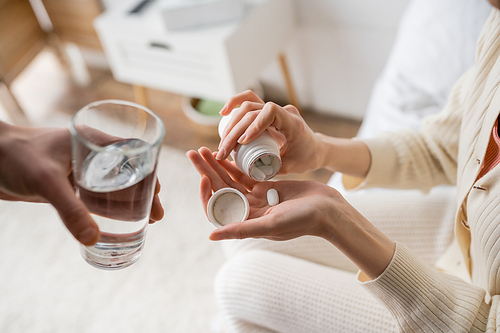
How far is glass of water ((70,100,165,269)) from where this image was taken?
0.50 meters

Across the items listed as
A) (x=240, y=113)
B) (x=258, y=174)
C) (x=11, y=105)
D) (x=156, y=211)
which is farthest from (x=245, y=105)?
(x=11, y=105)

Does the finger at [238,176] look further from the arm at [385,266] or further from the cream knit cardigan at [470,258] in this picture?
the cream knit cardigan at [470,258]

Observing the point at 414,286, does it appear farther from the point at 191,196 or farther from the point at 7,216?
the point at 7,216

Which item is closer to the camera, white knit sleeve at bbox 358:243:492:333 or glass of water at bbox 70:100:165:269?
glass of water at bbox 70:100:165:269

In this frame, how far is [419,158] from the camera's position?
1022 mm

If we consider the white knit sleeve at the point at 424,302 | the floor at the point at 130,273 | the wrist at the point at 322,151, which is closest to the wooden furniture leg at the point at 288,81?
the floor at the point at 130,273

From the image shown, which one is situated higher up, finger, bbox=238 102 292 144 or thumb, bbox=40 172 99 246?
thumb, bbox=40 172 99 246

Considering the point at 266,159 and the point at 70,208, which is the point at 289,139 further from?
the point at 70,208

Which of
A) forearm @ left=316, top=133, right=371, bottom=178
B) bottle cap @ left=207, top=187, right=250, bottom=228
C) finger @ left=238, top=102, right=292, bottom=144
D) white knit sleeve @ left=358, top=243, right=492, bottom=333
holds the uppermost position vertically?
finger @ left=238, top=102, right=292, bottom=144

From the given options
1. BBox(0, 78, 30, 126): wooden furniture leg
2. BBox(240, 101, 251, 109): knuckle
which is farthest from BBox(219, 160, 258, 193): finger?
BBox(0, 78, 30, 126): wooden furniture leg

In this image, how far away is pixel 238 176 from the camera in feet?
2.54

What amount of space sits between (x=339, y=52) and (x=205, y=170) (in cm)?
121

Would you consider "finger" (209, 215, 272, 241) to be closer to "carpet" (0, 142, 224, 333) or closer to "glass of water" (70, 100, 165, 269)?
"glass of water" (70, 100, 165, 269)

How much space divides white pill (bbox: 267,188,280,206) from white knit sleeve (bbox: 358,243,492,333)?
0.21 m
